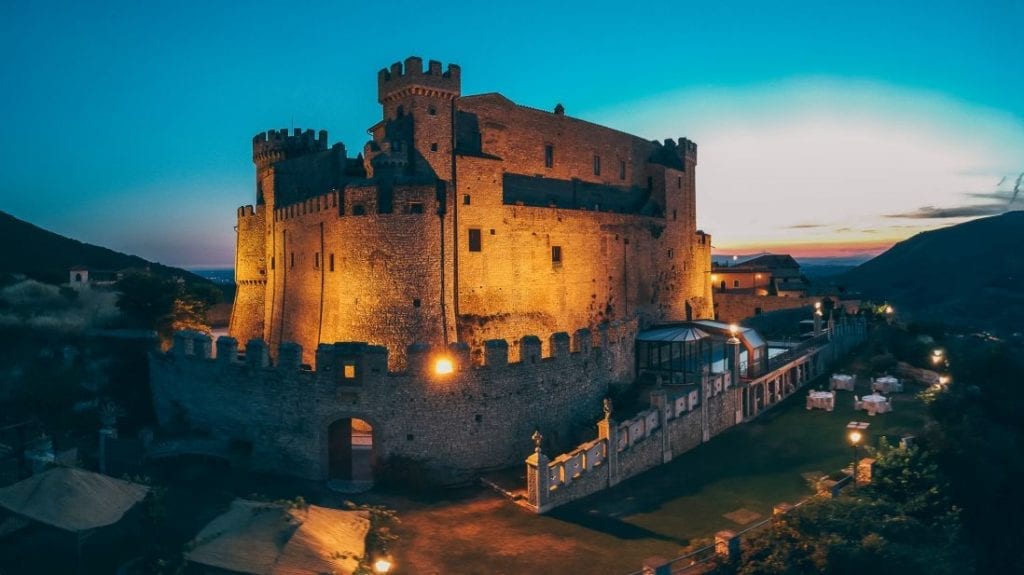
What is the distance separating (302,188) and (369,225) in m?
10.6

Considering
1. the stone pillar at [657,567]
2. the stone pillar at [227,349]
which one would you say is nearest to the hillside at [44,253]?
the stone pillar at [227,349]

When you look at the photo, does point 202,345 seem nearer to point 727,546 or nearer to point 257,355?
point 257,355

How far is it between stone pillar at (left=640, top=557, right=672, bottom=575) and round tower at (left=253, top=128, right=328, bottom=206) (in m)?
32.0

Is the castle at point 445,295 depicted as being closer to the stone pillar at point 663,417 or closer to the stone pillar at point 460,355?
the stone pillar at point 460,355

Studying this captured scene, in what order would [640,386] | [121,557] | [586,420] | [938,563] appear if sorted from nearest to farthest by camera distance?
1. [121,557]
2. [938,563]
3. [586,420]
4. [640,386]

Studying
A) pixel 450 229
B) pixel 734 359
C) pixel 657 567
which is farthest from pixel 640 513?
pixel 450 229

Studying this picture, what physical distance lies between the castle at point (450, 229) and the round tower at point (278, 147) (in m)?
0.12

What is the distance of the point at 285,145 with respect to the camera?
38125 millimetres

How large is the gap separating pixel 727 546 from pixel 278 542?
10.3m

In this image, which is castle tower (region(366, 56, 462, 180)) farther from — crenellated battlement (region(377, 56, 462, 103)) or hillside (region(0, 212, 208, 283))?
hillside (region(0, 212, 208, 283))

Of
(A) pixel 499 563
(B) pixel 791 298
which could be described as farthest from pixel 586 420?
(B) pixel 791 298

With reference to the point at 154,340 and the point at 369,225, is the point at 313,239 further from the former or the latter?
the point at 154,340

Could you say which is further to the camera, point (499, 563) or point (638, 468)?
point (638, 468)

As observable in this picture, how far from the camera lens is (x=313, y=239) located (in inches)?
1265
